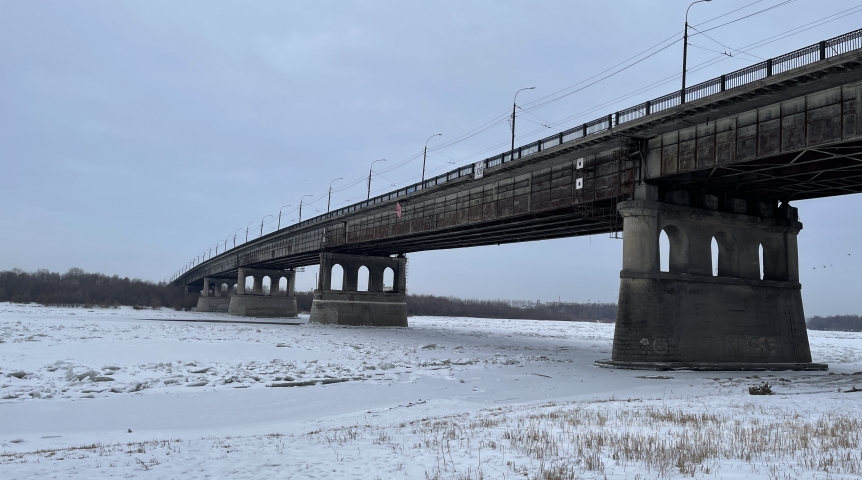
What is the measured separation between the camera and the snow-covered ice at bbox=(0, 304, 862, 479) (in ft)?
29.3

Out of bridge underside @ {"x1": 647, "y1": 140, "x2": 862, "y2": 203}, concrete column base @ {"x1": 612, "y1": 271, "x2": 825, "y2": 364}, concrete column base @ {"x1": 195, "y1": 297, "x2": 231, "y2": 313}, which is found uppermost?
bridge underside @ {"x1": 647, "y1": 140, "x2": 862, "y2": 203}

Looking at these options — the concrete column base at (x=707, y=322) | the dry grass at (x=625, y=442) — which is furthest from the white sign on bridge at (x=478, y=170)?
the dry grass at (x=625, y=442)

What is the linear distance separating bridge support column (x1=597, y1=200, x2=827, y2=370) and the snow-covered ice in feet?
9.00

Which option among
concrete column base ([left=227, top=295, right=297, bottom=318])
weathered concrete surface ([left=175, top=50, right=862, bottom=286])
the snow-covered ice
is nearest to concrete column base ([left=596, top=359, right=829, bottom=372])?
the snow-covered ice

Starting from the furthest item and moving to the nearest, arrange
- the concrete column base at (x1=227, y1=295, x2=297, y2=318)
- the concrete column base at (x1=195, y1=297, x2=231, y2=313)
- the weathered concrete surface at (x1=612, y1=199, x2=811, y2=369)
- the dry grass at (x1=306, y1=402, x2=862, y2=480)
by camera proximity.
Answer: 1. the concrete column base at (x1=195, y1=297, x2=231, y2=313)
2. the concrete column base at (x1=227, y1=295, x2=297, y2=318)
3. the weathered concrete surface at (x1=612, y1=199, x2=811, y2=369)
4. the dry grass at (x1=306, y1=402, x2=862, y2=480)

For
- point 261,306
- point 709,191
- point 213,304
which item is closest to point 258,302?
point 261,306

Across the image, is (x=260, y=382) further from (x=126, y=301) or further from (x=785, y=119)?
(x=126, y=301)

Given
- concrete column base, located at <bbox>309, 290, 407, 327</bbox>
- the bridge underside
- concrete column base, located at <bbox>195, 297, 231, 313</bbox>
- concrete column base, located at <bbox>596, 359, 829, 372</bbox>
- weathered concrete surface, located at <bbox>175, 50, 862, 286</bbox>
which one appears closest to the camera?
weathered concrete surface, located at <bbox>175, 50, 862, 286</bbox>

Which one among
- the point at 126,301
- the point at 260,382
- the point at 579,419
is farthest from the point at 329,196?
the point at 126,301

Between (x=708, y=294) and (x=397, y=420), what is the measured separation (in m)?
23.1

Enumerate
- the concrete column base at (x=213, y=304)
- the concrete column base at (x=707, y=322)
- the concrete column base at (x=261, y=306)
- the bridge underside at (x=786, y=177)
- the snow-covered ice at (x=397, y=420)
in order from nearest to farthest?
the snow-covered ice at (x=397, y=420) → the bridge underside at (x=786, y=177) → the concrete column base at (x=707, y=322) → the concrete column base at (x=261, y=306) → the concrete column base at (x=213, y=304)

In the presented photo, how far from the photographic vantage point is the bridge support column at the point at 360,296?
7512cm

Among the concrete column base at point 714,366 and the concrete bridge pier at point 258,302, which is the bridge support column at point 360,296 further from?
the concrete column base at point 714,366

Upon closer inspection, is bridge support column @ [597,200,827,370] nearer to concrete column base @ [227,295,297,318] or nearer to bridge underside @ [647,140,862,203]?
bridge underside @ [647,140,862,203]
